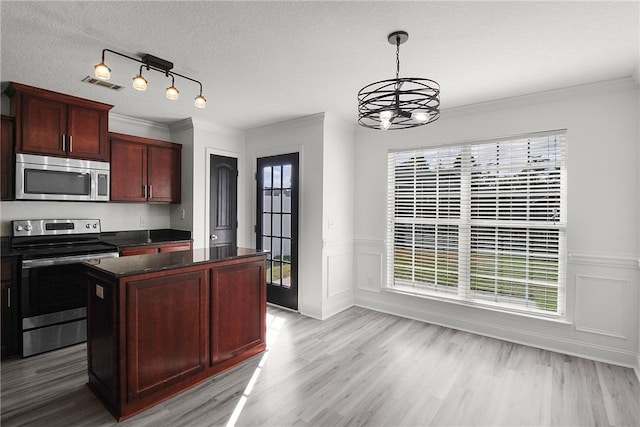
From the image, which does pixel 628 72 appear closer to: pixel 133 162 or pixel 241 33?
pixel 241 33

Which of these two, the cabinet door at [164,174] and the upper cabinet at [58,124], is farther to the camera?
the cabinet door at [164,174]

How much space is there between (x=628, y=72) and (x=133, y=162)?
17.3 feet

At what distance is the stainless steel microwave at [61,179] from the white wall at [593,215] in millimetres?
4347

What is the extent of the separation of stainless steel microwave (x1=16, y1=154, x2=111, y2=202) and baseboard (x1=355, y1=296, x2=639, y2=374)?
376 cm

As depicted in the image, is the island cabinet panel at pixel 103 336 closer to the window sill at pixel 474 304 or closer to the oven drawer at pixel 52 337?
the oven drawer at pixel 52 337

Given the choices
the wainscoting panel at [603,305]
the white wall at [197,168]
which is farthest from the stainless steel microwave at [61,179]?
the wainscoting panel at [603,305]

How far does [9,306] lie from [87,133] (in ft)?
6.19

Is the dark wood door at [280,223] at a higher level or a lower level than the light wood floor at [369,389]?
higher

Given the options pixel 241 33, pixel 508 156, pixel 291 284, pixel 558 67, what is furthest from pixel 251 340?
pixel 558 67

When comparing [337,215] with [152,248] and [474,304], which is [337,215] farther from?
[152,248]

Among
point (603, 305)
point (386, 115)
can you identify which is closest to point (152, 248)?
point (386, 115)

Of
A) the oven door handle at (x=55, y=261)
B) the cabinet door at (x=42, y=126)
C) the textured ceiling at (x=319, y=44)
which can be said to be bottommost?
the oven door handle at (x=55, y=261)

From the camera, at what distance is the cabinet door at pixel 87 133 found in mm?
3584

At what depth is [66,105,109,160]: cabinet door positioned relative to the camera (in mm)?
3584
